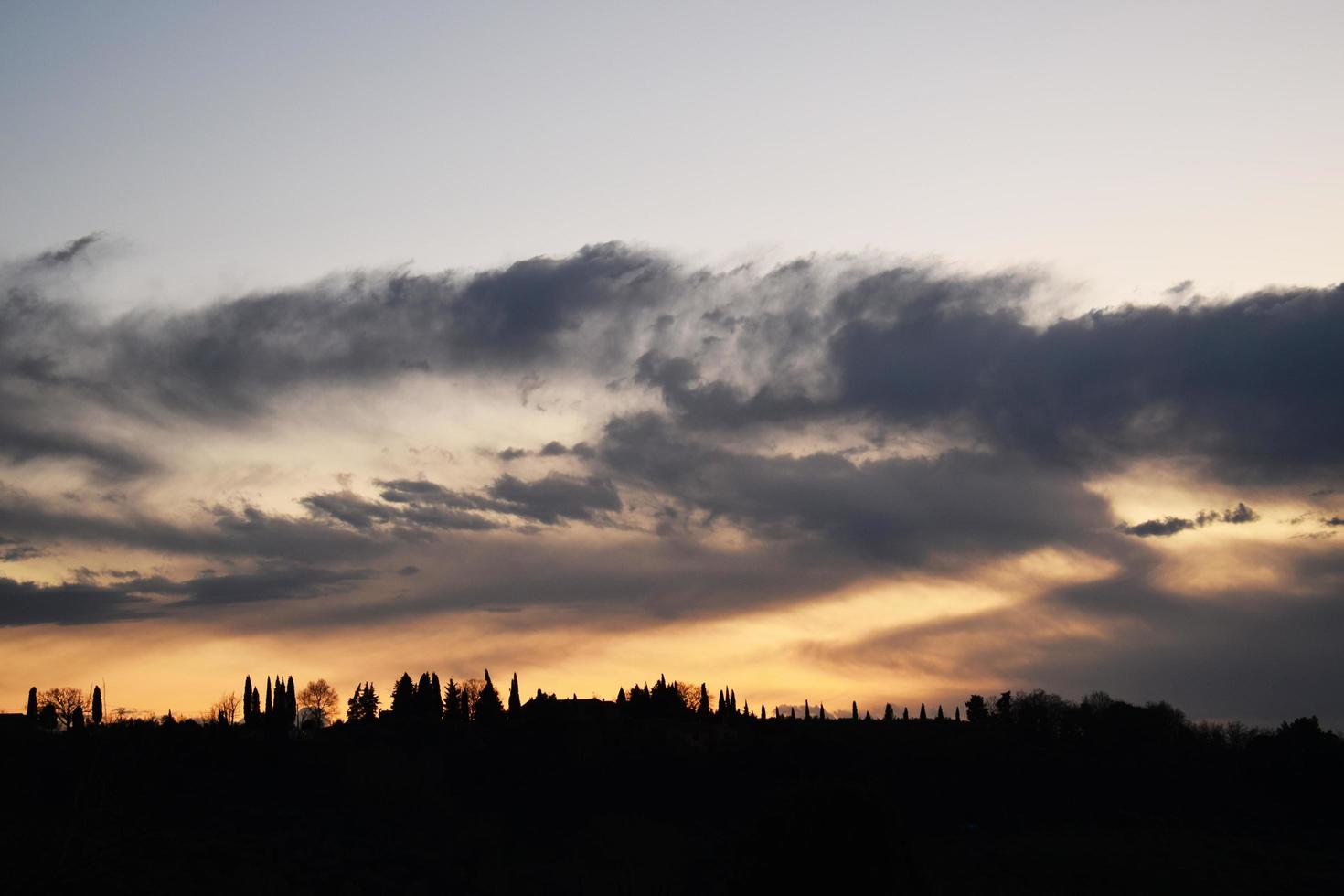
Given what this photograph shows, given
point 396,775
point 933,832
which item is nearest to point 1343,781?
point 933,832

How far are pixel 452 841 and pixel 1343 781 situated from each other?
12324cm

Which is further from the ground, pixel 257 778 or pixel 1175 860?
pixel 257 778

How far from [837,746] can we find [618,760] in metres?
35.6

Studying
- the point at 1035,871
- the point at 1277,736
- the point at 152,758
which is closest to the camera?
the point at 1035,871

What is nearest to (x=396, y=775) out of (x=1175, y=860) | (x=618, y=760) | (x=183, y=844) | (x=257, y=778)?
(x=257, y=778)

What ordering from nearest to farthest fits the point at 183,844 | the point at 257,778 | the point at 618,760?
the point at 183,844
the point at 257,778
the point at 618,760

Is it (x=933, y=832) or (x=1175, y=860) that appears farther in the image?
(x=933, y=832)

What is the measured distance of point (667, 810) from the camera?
477ft

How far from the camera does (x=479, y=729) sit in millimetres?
192125

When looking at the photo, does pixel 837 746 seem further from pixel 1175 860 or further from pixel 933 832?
pixel 1175 860

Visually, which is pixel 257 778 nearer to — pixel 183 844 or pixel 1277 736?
pixel 183 844

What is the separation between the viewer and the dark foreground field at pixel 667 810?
282 ft

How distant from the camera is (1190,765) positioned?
170m

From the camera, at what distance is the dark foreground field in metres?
85.8
